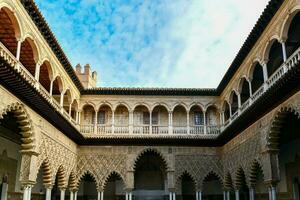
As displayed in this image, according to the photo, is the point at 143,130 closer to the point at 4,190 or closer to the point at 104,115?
the point at 104,115

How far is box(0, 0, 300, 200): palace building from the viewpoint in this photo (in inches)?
425

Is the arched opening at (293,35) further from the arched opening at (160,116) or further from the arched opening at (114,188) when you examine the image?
the arched opening at (114,188)

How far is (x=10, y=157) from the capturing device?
14.3 metres

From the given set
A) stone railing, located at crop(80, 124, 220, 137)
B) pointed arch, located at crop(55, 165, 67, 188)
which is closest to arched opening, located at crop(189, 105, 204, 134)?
stone railing, located at crop(80, 124, 220, 137)

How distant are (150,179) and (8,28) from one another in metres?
13.6

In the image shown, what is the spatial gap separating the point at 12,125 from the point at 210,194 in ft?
42.9

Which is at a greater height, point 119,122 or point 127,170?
point 119,122

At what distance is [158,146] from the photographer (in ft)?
61.5

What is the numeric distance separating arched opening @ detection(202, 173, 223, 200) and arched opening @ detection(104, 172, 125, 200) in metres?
5.35

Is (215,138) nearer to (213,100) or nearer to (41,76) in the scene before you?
(213,100)

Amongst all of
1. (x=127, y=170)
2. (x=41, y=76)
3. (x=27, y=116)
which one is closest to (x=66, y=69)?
(x=41, y=76)

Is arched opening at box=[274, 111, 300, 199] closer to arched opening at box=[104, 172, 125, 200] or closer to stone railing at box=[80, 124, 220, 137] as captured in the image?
stone railing at box=[80, 124, 220, 137]

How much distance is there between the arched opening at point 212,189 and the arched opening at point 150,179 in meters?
2.65

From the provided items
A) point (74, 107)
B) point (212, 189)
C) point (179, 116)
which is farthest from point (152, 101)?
point (212, 189)
